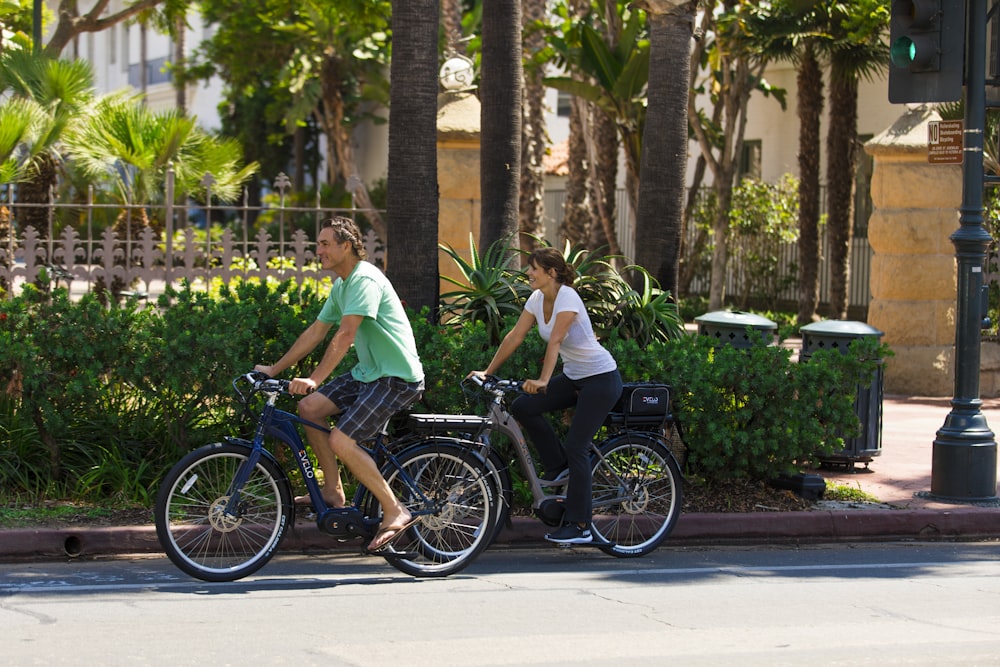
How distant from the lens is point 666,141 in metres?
10.5

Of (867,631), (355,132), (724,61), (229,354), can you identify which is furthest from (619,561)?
(355,132)

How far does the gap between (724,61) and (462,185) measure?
423 inches

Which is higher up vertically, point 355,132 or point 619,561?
point 355,132

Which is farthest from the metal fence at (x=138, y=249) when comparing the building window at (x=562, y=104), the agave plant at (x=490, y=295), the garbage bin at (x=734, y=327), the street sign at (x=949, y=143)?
the building window at (x=562, y=104)

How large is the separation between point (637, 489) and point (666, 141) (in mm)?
3544

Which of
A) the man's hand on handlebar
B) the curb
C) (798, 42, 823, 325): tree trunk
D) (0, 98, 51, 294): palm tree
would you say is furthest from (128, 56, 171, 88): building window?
the man's hand on handlebar

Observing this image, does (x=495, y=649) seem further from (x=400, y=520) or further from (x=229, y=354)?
(x=229, y=354)

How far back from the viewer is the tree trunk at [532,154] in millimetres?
19422

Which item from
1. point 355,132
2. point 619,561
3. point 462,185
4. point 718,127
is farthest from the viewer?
point 355,132

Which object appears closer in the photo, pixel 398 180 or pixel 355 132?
pixel 398 180

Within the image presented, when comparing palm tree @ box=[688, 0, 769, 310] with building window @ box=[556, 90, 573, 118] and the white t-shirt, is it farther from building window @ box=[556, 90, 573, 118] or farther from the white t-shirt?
building window @ box=[556, 90, 573, 118]

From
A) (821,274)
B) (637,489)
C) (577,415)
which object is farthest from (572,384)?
(821,274)

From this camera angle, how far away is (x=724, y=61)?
2252 cm

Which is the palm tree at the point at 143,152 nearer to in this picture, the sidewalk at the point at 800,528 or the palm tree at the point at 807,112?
the sidewalk at the point at 800,528
